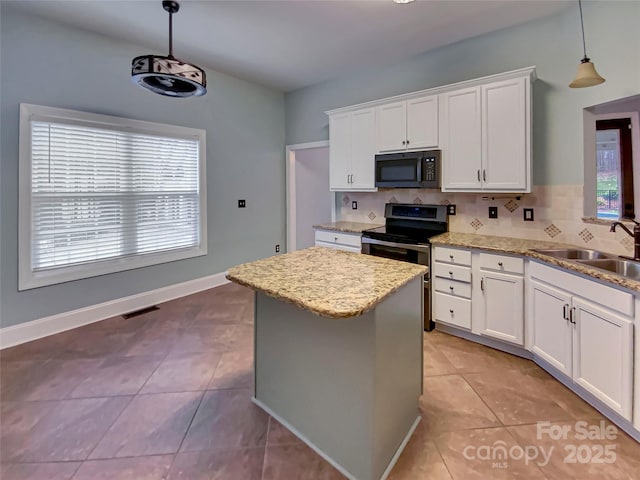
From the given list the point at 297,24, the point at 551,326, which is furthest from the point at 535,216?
the point at 297,24

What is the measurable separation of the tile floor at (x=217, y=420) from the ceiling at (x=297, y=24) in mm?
2945

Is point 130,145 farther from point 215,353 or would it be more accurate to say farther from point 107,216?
point 215,353

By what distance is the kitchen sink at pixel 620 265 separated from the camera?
2.04 metres

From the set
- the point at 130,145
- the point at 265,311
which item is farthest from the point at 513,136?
the point at 130,145

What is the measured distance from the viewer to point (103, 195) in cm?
326

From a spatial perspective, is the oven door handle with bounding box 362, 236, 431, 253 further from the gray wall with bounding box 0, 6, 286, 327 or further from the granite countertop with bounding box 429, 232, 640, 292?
the gray wall with bounding box 0, 6, 286, 327

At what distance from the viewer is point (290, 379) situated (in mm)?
1763

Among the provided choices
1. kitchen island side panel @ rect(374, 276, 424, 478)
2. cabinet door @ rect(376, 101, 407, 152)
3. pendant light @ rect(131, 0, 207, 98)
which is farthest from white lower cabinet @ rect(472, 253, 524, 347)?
pendant light @ rect(131, 0, 207, 98)

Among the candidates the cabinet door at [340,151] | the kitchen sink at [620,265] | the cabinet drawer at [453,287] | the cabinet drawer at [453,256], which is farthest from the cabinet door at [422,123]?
the kitchen sink at [620,265]

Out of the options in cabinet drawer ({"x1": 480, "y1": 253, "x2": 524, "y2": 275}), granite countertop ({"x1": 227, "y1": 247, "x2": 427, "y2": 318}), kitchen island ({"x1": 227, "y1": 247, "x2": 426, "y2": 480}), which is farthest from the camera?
cabinet drawer ({"x1": 480, "y1": 253, "x2": 524, "y2": 275})

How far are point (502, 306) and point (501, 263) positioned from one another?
0.36m

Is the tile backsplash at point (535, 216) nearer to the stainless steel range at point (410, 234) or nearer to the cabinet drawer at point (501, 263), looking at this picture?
the stainless steel range at point (410, 234)

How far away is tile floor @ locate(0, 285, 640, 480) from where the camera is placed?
60.6 inches

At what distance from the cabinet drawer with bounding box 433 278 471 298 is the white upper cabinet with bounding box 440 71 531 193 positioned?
0.90m
